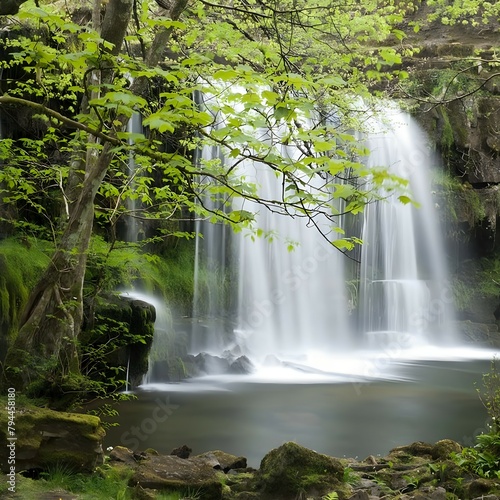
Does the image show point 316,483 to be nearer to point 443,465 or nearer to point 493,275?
point 443,465

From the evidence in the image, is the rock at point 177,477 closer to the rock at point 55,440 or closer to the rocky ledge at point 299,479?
the rocky ledge at point 299,479

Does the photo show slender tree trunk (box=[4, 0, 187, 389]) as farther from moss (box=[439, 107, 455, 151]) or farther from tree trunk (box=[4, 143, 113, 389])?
moss (box=[439, 107, 455, 151])

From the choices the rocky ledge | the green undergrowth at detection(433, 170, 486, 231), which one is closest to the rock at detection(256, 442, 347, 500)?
the rocky ledge

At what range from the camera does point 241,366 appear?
13.2m

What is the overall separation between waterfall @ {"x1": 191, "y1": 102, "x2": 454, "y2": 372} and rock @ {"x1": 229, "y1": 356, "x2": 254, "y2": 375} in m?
2.02

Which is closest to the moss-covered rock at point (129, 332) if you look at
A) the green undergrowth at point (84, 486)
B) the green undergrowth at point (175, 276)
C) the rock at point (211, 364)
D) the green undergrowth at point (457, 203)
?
the green undergrowth at point (175, 276)

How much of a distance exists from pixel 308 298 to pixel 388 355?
10.5 ft

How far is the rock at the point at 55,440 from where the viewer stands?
4.62 m

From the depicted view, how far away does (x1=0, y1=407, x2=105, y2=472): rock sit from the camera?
462cm

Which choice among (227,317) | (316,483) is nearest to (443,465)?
(316,483)

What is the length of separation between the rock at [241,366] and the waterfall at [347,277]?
2.02m

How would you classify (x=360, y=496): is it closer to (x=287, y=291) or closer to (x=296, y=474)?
(x=296, y=474)

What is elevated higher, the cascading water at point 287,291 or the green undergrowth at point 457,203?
the green undergrowth at point 457,203

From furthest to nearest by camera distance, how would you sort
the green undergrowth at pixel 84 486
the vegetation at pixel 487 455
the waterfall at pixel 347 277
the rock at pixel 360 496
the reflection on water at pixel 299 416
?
the waterfall at pixel 347 277, the reflection on water at pixel 299 416, the vegetation at pixel 487 455, the rock at pixel 360 496, the green undergrowth at pixel 84 486
